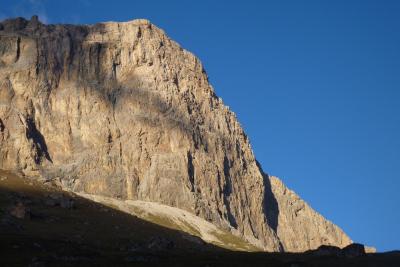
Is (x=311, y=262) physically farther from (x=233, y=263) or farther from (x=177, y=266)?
(x=177, y=266)

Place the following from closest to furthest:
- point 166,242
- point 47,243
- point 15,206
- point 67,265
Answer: point 67,265, point 47,243, point 166,242, point 15,206

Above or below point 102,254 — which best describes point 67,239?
above

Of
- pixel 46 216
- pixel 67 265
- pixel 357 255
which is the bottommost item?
pixel 67 265

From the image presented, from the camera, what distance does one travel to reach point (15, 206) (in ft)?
558

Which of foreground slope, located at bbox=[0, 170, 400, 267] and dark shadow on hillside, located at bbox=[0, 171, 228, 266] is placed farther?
dark shadow on hillside, located at bbox=[0, 171, 228, 266]

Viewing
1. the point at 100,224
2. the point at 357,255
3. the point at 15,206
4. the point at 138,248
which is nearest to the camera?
the point at 357,255

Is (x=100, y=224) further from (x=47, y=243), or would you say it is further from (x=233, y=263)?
(x=233, y=263)

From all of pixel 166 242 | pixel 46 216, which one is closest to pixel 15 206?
pixel 46 216

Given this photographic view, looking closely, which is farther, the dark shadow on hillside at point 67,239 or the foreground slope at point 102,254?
the dark shadow on hillside at point 67,239

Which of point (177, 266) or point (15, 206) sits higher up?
point (15, 206)

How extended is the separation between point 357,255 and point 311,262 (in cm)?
1174

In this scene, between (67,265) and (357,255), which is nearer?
(67,265)

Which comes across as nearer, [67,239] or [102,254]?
[102,254]

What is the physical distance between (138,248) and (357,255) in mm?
37648
